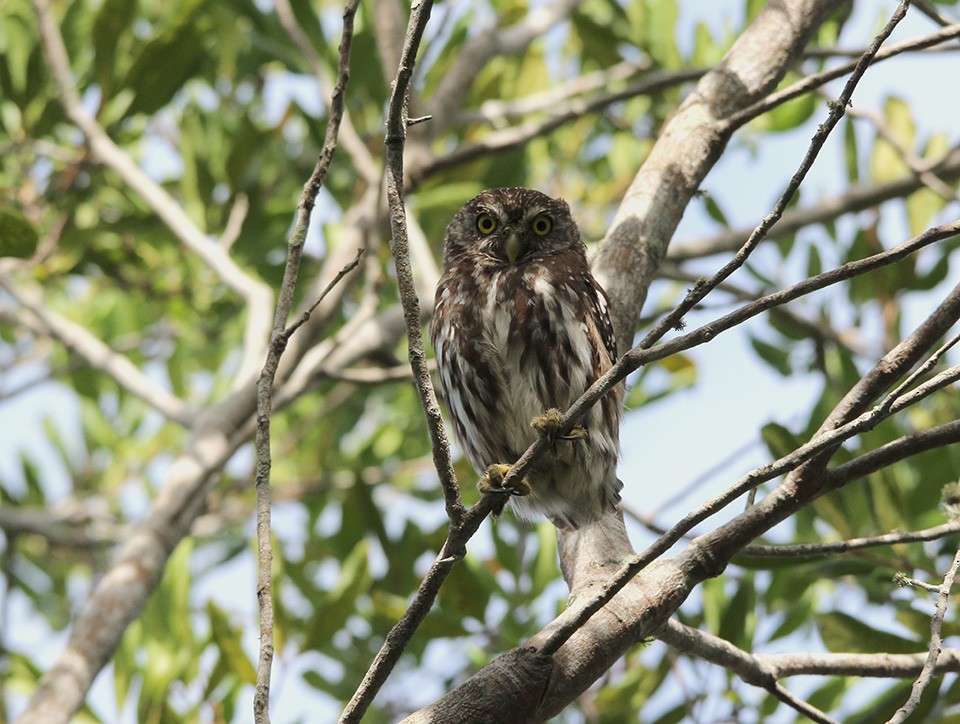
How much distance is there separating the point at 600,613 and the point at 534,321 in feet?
3.56

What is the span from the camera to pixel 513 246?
3850 millimetres

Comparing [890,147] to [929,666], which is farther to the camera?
[890,147]

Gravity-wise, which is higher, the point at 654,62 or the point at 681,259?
the point at 654,62

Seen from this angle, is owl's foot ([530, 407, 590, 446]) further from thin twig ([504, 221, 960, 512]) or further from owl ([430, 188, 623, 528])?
owl ([430, 188, 623, 528])

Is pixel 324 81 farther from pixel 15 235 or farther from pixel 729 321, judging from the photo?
pixel 729 321

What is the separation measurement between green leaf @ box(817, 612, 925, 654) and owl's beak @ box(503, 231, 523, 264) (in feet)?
4.92

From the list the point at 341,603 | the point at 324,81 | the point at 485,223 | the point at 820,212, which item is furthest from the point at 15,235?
the point at 820,212

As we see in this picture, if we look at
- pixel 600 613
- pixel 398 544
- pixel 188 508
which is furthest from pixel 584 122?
pixel 600 613

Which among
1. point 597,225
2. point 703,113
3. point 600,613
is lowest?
point 600,613

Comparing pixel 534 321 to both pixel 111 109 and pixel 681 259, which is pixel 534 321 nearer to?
pixel 681 259

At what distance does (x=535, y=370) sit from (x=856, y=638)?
1313 millimetres

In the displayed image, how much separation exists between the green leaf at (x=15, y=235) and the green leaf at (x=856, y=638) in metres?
2.74

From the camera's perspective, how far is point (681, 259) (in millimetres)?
5234

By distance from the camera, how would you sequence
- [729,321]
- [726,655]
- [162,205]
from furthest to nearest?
[162,205] < [726,655] < [729,321]
